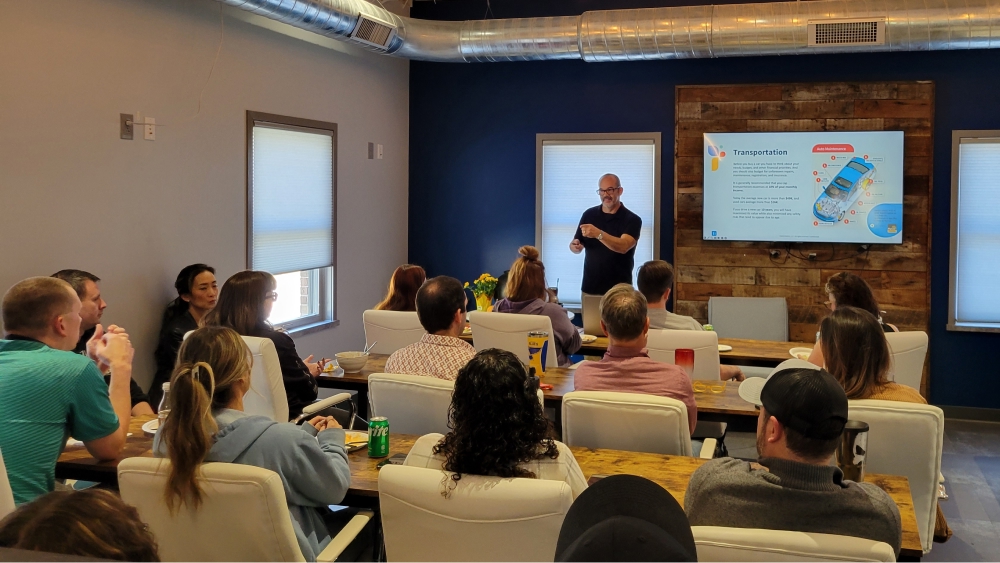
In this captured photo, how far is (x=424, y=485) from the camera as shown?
2.01 metres

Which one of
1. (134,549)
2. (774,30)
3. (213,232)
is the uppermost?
(774,30)

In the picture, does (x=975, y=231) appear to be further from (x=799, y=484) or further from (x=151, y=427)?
(x=151, y=427)

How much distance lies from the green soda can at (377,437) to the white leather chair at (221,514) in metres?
0.71

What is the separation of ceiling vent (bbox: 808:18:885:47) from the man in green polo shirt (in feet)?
16.2

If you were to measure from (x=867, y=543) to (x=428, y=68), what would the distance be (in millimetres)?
6784

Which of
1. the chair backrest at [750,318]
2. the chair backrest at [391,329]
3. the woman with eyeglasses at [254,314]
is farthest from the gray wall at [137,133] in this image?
the chair backrest at [750,318]

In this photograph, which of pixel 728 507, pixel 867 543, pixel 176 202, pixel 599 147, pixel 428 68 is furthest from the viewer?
pixel 428 68

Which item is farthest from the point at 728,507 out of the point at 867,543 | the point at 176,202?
the point at 176,202

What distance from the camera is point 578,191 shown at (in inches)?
293

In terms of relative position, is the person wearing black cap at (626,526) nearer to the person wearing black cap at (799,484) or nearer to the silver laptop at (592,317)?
the person wearing black cap at (799,484)

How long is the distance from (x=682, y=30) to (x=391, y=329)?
301cm

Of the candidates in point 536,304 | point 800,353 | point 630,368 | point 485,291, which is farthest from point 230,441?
point 485,291

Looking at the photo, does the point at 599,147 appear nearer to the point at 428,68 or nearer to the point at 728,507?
the point at 428,68

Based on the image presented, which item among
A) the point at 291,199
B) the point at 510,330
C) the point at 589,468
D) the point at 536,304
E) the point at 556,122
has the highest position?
the point at 556,122
